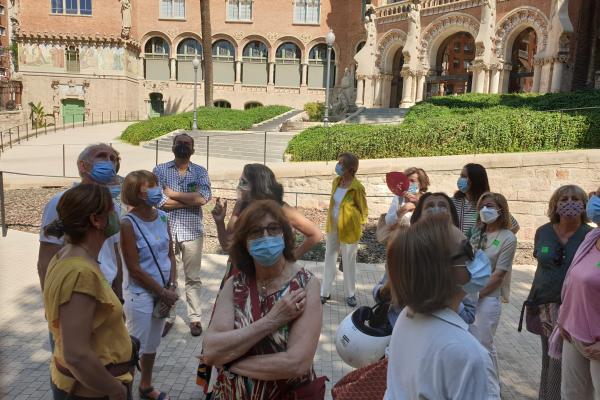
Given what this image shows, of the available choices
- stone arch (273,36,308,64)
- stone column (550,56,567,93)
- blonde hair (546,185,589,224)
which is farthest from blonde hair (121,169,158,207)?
stone arch (273,36,308,64)

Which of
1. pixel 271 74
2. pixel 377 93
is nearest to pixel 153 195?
pixel 377 93

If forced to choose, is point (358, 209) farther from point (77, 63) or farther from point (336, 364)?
point (77, 63)

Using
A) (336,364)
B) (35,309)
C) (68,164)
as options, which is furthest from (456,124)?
(68,164)

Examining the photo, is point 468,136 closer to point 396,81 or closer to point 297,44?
point 396,81

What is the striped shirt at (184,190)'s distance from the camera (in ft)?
17.3

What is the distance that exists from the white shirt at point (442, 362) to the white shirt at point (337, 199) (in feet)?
14.5

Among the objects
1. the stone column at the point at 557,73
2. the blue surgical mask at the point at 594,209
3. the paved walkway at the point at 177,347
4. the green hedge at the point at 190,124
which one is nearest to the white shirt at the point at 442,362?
the blue surgical mask at the point at 594,209

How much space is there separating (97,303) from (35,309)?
4.44m

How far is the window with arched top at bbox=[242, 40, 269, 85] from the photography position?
133 feet

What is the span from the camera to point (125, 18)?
3797 cm

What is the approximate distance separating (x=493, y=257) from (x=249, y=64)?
38.8m

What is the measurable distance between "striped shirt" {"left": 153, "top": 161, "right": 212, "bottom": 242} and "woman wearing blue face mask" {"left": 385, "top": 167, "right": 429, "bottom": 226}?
204 cm

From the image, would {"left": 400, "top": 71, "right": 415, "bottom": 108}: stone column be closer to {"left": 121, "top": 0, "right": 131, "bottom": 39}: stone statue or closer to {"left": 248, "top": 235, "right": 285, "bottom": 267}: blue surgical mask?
{"left": 121, "top": 0, "right": 131, "bottom": 39}: stone statue

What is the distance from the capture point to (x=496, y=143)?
13086 mm
